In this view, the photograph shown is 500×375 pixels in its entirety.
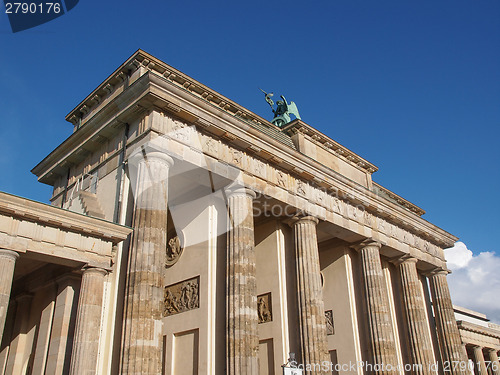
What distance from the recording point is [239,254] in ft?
52.2

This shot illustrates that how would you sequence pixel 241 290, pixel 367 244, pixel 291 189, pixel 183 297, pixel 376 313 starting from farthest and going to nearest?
pixel 367 244 < pixel 376 313 < pixel 291 189 < pixel 183 297 < pixel 241 290

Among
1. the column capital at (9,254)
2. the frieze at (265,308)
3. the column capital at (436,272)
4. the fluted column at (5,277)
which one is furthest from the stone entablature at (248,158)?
the fluted column at (5,277)

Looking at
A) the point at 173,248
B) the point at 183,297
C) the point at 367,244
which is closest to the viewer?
the point at 183,297

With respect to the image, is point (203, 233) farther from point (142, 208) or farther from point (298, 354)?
point (298, 354)

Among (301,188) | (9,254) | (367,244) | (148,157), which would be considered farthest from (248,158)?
(9,254)

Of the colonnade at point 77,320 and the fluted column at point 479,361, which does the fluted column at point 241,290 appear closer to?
the colonnade at point 77,320

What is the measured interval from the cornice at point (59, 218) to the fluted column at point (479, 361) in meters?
33.2

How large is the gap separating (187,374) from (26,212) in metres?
7.65

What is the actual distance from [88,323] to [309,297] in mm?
8542

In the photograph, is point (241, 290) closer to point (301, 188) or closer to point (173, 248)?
point (173, 248)

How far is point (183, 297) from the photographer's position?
16953 mm

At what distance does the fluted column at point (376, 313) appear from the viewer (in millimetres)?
20734

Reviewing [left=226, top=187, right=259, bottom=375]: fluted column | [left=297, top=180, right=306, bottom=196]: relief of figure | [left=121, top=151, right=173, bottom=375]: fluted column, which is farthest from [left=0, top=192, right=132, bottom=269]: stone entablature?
[left=297, top=180, right=306, bottom=196]: relief of figure

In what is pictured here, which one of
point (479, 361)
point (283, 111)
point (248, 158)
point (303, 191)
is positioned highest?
point (283, 111)
